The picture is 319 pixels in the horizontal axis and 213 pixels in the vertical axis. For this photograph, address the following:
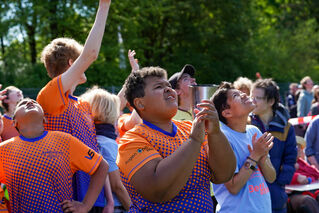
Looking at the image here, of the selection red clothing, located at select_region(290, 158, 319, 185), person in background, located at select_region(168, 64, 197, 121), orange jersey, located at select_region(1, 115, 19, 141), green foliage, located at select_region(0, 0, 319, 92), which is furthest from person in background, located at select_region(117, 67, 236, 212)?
green foliage, located at select_region(0, 0, 319, 92)

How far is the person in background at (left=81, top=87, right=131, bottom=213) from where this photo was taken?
433 centimetres

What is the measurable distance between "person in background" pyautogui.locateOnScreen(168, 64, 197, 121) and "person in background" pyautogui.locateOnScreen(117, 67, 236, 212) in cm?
177

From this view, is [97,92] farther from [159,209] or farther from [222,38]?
[222,38]

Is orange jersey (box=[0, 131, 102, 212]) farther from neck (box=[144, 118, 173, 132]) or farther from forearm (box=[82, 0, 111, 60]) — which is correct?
neck (box=[144, 118, 173, 132])

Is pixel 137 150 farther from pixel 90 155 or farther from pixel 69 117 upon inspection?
pixel 69 117

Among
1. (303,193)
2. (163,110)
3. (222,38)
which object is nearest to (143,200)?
(163,110)

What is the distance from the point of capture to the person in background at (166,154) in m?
2.38

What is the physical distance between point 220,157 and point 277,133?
7.46 feet

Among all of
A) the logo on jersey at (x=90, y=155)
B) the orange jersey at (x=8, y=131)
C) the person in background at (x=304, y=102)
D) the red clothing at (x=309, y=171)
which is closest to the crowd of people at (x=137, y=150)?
the logo on jersey at (x=90, y=155)

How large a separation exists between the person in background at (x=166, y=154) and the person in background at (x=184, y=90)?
1.77 meters

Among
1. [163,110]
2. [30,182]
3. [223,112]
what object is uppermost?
[163,110]

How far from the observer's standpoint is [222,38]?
2509 centimetres

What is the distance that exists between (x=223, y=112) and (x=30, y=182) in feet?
5.26

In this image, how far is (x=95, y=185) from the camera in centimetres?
337
